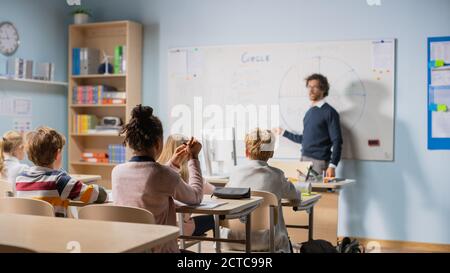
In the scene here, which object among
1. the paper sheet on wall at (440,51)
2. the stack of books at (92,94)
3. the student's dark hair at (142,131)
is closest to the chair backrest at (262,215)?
the student's dark hair at (142,131)

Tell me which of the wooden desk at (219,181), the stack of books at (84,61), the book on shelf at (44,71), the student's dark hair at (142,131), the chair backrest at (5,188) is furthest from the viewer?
the stack of books at (84,61)

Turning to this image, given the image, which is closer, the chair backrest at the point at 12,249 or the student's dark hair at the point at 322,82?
the chair backrest at the point at 12,249

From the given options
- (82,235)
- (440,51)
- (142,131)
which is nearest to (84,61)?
(440,51)

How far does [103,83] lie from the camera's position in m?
7.09

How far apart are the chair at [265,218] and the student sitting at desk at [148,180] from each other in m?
0.57

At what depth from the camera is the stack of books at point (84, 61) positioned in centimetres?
689

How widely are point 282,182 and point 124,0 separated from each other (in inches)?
166

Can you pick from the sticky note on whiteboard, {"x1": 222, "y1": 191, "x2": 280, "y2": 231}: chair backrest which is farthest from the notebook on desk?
the sticky note on whiteboard

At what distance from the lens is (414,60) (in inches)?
219

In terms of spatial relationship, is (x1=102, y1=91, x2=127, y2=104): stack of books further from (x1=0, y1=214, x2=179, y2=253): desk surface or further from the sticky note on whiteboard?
(x1=0, y1=214, x2=179, y2=253): desk surface

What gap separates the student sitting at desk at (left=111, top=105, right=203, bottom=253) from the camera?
2.78 metres

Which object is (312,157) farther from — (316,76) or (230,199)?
(230,199)

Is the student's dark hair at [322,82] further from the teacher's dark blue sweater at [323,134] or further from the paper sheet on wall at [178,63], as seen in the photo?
the paper sheet on wall at [178,63]

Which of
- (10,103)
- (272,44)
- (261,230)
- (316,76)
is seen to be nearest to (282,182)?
(261,230)
